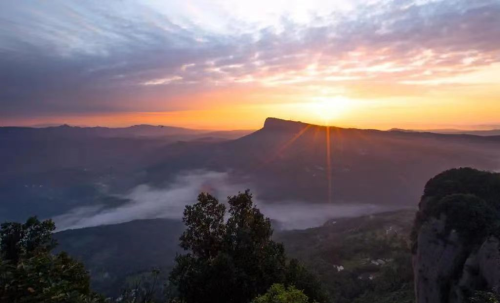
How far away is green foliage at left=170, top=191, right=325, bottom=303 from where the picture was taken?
29.1 m

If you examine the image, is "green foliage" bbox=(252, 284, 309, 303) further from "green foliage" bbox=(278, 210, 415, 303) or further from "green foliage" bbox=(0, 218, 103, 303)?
"green foliage" bbox=(278, 210, 415, 303)

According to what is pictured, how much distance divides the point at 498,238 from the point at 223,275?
3203cm

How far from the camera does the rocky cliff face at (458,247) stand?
37281 millimetres

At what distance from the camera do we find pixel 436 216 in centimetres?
4741

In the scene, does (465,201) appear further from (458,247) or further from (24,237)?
(24,237)

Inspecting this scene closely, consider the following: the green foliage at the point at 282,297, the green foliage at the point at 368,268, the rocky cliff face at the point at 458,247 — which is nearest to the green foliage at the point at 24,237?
the green foliage at the point at 282,297

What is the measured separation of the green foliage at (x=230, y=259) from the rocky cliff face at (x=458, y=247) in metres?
17.9

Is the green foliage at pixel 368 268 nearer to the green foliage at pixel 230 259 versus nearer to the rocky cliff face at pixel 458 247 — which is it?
the rocky cliff face at pixel 458 247

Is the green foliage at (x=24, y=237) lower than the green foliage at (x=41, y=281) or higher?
lower

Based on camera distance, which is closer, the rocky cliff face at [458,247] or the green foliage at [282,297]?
the green foliage at [282,297]

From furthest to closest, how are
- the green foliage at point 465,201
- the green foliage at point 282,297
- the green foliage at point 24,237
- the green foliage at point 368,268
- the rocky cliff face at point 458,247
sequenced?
1. the green foliage at point 368,268
2. the green foliage at point 465,201
3. the rocky cliff face at point 458,247
4. the green foliage at point 24,237
5. the green foliage at point 282,297

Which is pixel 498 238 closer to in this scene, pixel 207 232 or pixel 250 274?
pixel 250 274

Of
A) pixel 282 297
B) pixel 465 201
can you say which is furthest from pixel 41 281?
pixel 465 201

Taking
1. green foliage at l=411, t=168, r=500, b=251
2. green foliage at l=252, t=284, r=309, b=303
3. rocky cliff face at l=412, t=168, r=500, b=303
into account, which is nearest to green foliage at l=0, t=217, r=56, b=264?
green foliage at l=252, t=284, r=309, b=303
